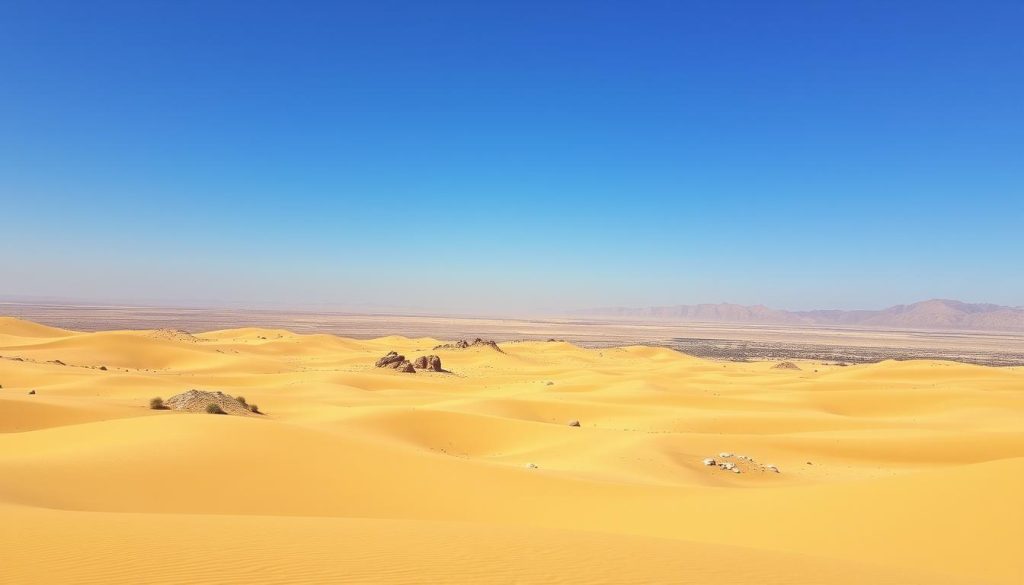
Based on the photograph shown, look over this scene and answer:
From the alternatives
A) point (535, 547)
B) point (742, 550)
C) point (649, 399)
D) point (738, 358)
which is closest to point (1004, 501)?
point (742, 550)

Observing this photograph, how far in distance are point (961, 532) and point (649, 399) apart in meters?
19.4

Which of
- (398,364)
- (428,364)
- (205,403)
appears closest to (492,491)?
(205,403)

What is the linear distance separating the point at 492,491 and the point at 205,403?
11.2m

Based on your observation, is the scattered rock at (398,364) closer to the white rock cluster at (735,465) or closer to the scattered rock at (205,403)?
the scattered rock at (205,403)

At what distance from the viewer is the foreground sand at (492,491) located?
5496 mm

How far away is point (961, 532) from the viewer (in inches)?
315

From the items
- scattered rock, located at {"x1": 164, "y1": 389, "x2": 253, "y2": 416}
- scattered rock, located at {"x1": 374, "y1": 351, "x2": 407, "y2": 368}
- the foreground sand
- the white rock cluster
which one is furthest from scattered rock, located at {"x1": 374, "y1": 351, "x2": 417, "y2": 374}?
the white rock cluster

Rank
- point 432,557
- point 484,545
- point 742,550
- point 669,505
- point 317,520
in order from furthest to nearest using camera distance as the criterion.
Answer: point 669,505 < point 317,520 < point 742,550 < point 484,545 < point 432,557

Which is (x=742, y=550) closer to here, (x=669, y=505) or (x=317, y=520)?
(x=669, y=505)

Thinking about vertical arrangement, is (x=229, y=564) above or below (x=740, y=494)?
above

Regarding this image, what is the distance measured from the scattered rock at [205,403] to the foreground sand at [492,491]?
1.56 metres

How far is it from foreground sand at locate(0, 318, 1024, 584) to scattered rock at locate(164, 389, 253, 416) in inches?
61.3

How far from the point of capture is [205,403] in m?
18.3

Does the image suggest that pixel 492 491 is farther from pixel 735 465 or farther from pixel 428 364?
pixel 428 364
